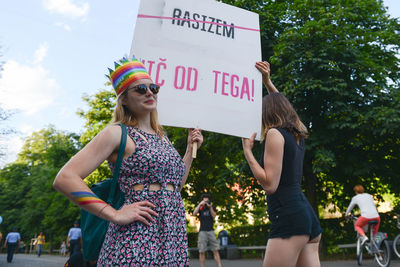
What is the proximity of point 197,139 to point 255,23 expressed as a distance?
1.42m

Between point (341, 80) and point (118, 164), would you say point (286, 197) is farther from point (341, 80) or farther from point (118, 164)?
point (341, 80)

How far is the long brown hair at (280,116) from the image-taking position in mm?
2656

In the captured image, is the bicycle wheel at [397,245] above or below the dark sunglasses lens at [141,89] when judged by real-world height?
below

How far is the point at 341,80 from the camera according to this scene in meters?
10.4

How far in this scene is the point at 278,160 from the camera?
246 centimetres

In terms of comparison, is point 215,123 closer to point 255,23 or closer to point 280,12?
point 255,23

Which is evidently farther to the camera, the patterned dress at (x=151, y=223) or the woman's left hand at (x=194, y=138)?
the woman's left hand at (x=194, y=138)

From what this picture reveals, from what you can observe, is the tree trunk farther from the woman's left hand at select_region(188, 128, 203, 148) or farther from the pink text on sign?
the woman's left hand at select_region(188, 128, 203, 148)

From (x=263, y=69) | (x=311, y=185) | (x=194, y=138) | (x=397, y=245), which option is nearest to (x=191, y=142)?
(x=194, y=138)

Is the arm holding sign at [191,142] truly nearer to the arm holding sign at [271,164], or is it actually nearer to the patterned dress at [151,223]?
the arm holding sign at [271,164]

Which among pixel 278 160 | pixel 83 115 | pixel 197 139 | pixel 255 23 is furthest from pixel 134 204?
pixel 83 115

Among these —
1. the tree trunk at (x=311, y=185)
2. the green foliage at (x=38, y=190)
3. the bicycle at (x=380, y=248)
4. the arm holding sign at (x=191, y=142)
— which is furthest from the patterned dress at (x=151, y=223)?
the green foliage at (x=38, y=190)

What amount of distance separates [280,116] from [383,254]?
298 inches

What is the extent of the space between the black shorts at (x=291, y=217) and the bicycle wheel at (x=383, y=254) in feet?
23.4
